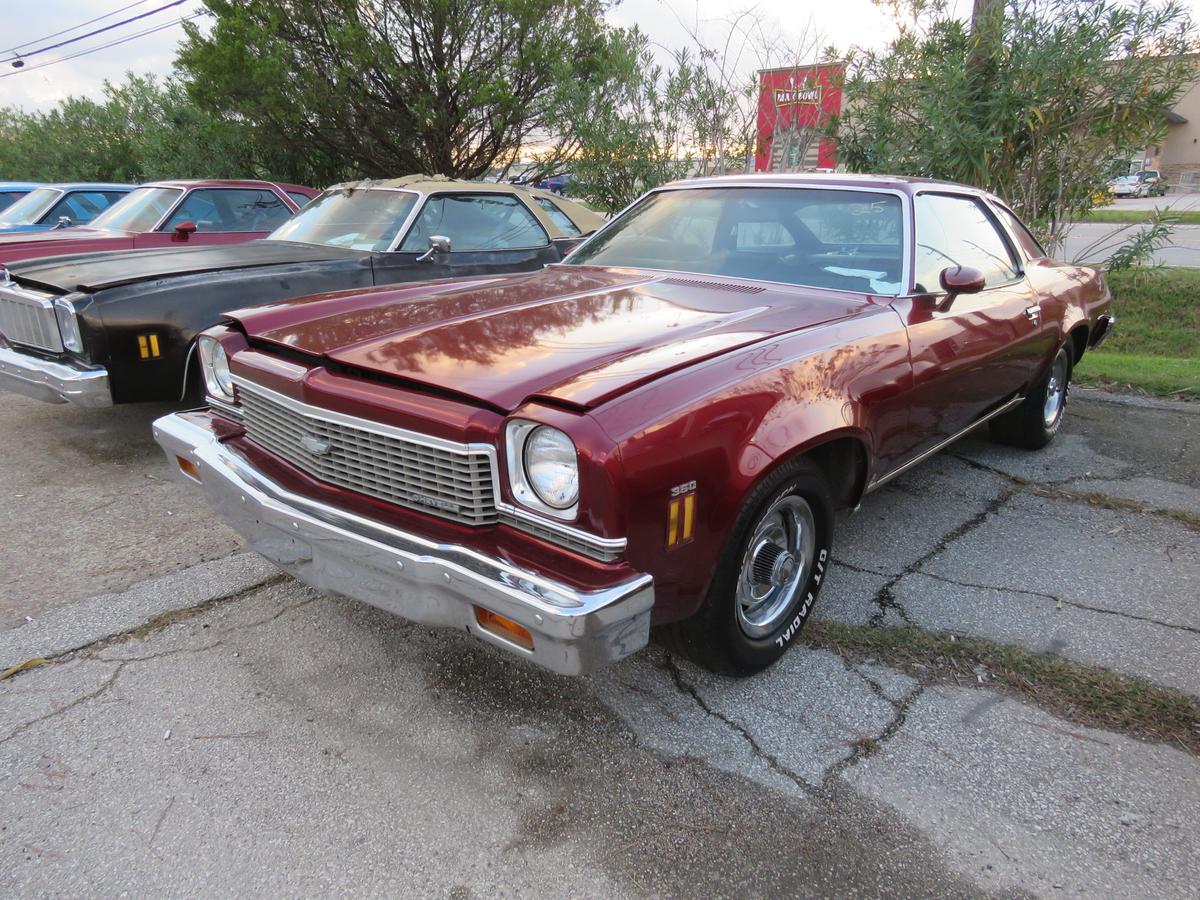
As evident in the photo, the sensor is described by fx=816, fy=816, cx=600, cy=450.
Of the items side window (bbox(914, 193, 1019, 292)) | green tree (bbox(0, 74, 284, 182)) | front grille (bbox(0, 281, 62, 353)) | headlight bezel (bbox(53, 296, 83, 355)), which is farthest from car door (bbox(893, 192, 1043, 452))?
green tree (bbox(0, 74, 284, 182))

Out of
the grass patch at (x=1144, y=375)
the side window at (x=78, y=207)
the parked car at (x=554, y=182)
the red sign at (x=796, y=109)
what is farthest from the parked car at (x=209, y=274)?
the parked car at (x=554, y=182)

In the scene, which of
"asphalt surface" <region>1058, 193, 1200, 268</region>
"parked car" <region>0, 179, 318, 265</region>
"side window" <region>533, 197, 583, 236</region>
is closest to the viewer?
"parked car" <region>0, 179, 318, 265</region>

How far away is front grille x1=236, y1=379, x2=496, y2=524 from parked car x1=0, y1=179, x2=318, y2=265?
527cm

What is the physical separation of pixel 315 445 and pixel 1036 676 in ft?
7.86

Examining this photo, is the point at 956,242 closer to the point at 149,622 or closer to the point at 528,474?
the point at 528,474

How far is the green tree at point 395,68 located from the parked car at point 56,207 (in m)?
2.89

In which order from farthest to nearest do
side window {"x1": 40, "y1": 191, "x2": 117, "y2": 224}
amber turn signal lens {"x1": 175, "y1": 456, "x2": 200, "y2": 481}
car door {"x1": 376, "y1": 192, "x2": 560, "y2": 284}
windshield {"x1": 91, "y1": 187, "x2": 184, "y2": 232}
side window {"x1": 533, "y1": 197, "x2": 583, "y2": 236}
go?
side window {"x1": 40, "y1": 191, "x2": 117, "y2": 224} → windshield {"x1": 91, "y1": 187, "x2": 184, "y2": 232} → side window {"x1": 533, "y1": 197, "x2": 583, "y2": 236} → car door {"x1": 376, "y1": 192, "x2": 560, "y2": 284} → amber turn signal lens {"x1": 175, "y1": 456, "x2": 200, "y2": 481}

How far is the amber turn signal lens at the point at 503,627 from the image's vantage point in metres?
2.01

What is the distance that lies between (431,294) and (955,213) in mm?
2468

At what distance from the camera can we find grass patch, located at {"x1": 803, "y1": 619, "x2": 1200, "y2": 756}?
2.46 m

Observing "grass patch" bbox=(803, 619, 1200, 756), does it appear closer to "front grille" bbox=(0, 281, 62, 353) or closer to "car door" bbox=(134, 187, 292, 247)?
"front grille" bbox=(0, 281, 62, 353)

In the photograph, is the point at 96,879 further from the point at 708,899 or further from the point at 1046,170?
the point at 1046,170

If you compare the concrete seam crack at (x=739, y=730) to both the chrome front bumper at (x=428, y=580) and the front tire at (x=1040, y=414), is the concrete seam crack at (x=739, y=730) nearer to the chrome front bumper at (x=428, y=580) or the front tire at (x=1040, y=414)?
the chrome front bumper at (x=428, y=580)

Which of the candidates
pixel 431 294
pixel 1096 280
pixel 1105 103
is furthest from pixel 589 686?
pixel 1105 103
